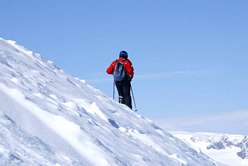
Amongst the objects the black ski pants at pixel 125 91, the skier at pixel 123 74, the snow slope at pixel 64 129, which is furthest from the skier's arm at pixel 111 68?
the snow slope at pixel 64 129

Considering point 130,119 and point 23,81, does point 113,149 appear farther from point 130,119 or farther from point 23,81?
point 130,119

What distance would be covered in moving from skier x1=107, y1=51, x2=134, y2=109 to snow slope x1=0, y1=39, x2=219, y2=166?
2.99 metres

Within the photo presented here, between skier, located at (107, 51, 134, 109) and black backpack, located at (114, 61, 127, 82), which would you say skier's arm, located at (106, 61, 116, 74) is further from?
black backpack, located at (114, 61, 127, 82)

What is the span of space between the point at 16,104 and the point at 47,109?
2.30 feet

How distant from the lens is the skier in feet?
52.4

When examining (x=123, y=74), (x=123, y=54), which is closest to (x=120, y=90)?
(x=123, y=74)

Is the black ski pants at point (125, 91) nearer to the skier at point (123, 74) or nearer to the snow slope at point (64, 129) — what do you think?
the skier at point (123, 74)

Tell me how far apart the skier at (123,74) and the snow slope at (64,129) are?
9.82ft

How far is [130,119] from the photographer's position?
12242 mm

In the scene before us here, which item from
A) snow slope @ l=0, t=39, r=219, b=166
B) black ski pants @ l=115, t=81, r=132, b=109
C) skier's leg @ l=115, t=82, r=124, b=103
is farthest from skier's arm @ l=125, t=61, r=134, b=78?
snow slope @ l=0, t=39, r=219, b=166

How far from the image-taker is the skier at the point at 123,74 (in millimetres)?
15977

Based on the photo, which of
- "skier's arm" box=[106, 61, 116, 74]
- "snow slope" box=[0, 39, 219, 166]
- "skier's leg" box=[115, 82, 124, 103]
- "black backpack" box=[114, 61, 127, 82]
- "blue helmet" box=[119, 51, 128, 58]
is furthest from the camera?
"skier's leg" box=[115, 82, 124, 103]

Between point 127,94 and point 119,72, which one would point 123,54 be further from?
point 127,94

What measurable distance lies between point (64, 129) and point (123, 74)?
334 inches
